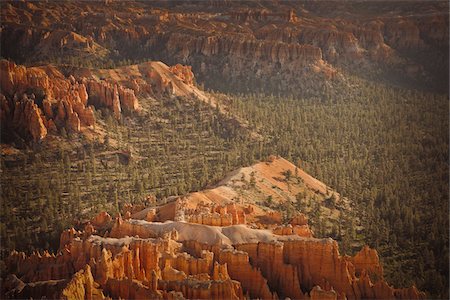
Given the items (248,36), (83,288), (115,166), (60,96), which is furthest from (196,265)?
(248,36)

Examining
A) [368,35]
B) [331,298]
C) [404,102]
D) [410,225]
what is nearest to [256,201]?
[410,225]

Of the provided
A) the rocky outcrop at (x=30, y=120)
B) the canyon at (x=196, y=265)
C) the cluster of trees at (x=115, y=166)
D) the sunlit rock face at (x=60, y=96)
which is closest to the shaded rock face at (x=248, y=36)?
the sunlit rock face at (x=60, y=96)

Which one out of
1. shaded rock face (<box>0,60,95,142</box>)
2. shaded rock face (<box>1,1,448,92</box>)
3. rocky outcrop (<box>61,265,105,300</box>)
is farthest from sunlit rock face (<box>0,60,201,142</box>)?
rocky outcrop (<box>61,265,105,300</box>)

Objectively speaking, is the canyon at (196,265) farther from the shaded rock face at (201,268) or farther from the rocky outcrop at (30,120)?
the rocky outcrop at (30,120)

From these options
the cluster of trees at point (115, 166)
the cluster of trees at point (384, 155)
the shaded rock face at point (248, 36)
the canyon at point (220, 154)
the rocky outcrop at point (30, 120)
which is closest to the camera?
the canyon at point (220, 154)

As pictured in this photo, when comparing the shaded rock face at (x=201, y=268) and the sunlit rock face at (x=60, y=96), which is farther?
the sunlit rock face at (x=60, y=96)

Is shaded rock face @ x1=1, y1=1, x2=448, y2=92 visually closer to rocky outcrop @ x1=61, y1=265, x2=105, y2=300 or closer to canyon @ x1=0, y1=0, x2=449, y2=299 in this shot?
canyon @ x1=0, y1=0, x2=449, y2=299
